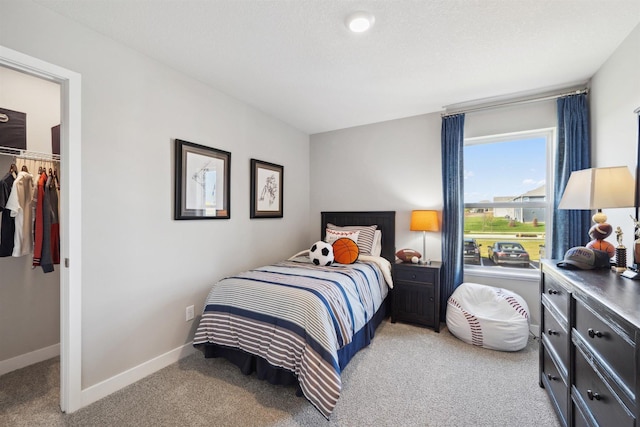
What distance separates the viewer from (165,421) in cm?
166

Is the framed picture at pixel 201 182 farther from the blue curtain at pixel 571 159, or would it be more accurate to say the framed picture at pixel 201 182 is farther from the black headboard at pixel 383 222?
the blue curtain at pixel 571 159

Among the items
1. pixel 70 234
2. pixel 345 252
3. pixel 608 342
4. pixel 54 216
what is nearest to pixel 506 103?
pixel 345 252

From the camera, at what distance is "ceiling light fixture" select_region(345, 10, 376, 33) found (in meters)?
1.67

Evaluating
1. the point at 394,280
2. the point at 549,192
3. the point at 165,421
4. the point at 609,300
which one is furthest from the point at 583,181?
the point at 165,421

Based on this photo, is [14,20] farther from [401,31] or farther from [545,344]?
[545,344]

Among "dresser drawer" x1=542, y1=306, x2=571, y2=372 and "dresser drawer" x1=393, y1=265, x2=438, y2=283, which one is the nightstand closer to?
"dresser drawer" x1=393, y1=265, x2=438, y2=283

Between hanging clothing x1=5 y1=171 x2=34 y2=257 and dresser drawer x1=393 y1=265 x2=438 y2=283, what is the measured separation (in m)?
3.26

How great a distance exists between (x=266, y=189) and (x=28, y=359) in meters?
2.53

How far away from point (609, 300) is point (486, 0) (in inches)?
64.1

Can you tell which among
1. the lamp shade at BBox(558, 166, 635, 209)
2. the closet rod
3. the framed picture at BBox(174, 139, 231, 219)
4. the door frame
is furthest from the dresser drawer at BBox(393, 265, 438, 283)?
the closet rod

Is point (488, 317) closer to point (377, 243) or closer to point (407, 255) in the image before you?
point (407, 255)

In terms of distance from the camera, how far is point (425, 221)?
3.08 m

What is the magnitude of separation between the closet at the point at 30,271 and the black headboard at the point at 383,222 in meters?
3.02

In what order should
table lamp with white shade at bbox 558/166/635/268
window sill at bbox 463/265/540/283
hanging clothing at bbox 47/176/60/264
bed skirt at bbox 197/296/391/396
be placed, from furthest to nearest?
window sill at bbox 463/265/540/283 → hanging clothing at bbox 47/176/60/264 → bed skirt at bbox 197/296/391/396 → table lamp with white shade at bbox 558/166/635/268
